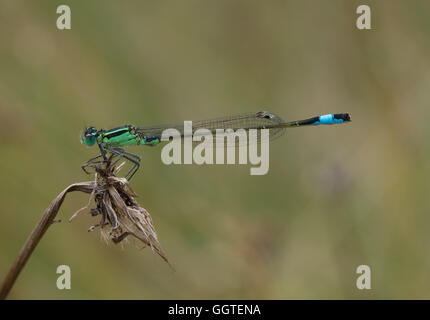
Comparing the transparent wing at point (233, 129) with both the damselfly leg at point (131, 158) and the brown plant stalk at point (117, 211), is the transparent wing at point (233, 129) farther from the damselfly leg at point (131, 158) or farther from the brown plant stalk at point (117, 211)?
the brown plant stalk at point (117, 211)

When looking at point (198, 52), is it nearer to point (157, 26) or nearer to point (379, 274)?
point (157, 26)

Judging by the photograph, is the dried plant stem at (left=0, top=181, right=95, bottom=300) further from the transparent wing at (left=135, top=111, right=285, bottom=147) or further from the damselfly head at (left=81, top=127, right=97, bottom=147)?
the transparent wing at (left=135, top=111, right=285, bottom=147)

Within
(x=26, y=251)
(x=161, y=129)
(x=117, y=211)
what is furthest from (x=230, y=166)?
(x=26, y=251)

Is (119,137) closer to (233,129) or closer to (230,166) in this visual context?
(233,129)

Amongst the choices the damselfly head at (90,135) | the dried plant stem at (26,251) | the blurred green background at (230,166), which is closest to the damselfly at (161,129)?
the damselfly head at (90,135)

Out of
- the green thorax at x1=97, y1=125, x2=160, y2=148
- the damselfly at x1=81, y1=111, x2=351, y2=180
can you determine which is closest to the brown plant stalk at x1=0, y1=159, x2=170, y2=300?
the damselfly at x1=81, y1=111, x2=351, y2=180
